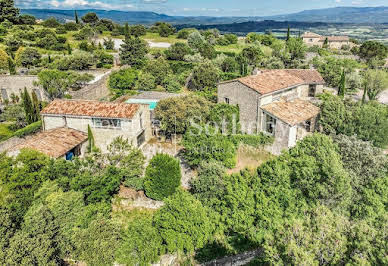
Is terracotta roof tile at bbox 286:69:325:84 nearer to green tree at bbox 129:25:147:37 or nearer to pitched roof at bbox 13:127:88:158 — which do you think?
pitched roof at bbox 13:127:88:158

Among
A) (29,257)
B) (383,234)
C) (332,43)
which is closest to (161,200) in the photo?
(29,257)

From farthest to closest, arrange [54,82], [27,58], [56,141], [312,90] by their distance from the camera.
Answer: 1. [27,58]
2. [312,90]
3. [54,82]
4. [56,141]

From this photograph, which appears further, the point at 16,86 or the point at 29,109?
the point at 16,86

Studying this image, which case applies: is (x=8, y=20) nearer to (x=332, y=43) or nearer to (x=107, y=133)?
(x=107, y=133)

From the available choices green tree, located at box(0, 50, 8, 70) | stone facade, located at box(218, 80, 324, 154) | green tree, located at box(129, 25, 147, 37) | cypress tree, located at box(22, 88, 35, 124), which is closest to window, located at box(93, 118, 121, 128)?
cypress tree, located at box(22, 88, 35, 124)

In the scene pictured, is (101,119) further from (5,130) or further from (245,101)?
(245,101)

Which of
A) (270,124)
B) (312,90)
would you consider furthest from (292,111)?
(312,90)
